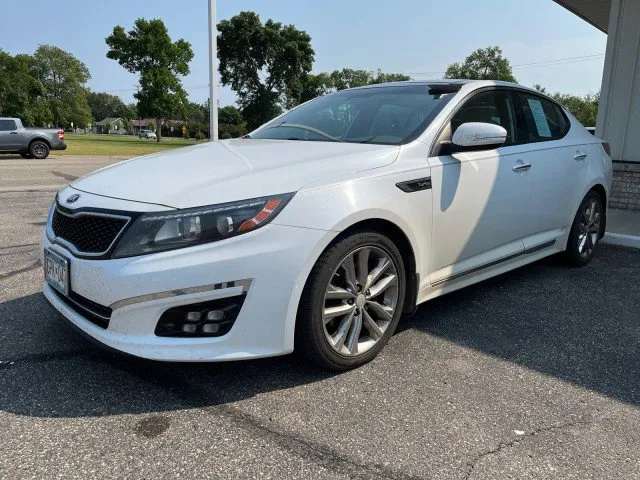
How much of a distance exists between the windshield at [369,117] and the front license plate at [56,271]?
164 centimetres

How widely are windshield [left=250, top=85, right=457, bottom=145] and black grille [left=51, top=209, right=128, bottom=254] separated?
58.1 inches

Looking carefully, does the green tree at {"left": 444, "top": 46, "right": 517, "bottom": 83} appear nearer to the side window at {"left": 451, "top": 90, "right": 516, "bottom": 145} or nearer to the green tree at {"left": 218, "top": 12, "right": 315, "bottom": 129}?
the green tree at {"left": 218, "top": 12, "right": 315, "bottom": 129}

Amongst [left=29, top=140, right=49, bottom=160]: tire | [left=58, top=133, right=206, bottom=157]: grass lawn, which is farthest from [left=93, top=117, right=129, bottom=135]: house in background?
[left=29, top=140, right=49, bottom=160]: tire

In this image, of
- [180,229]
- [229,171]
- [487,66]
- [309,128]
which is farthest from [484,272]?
[487,66]

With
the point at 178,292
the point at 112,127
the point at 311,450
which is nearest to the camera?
the point at 311,450

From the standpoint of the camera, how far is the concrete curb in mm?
5625

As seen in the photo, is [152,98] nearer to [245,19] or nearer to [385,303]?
[245,19]

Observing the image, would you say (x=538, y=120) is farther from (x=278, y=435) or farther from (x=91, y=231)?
(x=91, y=231)

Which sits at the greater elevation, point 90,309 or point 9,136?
point 9,136

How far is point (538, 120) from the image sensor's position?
4.12 m

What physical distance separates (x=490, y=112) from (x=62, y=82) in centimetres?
10721

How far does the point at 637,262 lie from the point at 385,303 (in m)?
3.52

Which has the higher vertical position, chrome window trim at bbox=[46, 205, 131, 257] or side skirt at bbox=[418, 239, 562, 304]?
chrome window trim at bbox=[46, 205, 131, 257]

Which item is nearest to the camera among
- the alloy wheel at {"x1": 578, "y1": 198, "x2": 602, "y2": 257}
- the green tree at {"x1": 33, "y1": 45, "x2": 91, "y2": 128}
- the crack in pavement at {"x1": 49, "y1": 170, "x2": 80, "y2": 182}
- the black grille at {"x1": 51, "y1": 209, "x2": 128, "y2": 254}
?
the black grille at {"x1": 51, "y1": 209, "x2": 128, "y2": 254}
